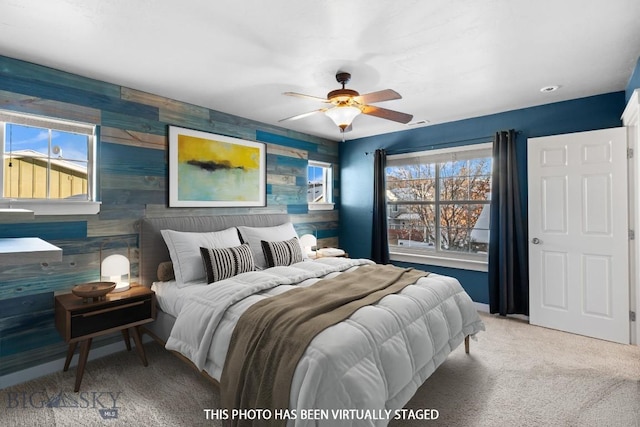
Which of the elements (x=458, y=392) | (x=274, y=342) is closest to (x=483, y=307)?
(x=458, y=392)

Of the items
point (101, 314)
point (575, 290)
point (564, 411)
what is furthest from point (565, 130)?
point (101, 314)

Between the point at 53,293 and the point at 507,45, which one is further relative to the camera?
the point at 53,293

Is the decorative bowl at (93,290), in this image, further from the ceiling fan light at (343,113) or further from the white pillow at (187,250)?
the ceiling fan light at (343,113)

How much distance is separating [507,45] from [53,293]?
13.0ft

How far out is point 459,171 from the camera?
4438mm

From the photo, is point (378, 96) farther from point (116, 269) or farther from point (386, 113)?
point (116, 269)

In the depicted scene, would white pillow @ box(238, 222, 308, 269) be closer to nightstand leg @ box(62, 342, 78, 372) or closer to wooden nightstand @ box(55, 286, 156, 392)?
wooden nightstand @ box(55, 286, 156, 392)

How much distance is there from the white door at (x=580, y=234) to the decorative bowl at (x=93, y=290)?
13.6 ft

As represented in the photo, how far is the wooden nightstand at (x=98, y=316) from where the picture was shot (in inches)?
92.9

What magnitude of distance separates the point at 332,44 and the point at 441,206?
3.02 m

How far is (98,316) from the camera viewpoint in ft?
8.08

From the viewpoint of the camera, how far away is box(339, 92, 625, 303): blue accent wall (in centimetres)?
342

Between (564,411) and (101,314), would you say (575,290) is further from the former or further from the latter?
(101,314)
